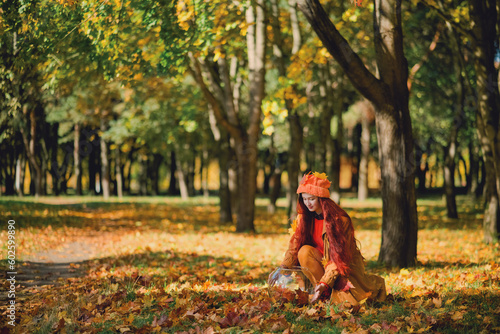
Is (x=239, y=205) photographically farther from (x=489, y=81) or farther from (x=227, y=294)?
(x=227, y=294)

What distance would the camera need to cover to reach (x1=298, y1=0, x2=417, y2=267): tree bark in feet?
23.2

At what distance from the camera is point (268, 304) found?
185 inches

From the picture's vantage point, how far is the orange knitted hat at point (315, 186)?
492cm

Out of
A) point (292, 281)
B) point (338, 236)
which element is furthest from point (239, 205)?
point (338, 236)

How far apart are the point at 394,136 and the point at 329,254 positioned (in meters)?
2.99

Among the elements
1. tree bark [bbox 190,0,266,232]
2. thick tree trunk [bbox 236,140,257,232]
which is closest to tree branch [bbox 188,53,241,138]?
tree bark [bbox 190,0,266,232]

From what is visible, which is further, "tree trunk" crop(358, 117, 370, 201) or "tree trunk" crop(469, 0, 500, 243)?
"tree trunk" crop(358, 117, 370, 201)

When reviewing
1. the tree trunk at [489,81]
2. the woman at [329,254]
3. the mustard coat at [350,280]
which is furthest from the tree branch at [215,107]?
the mustard coat at [350,280]

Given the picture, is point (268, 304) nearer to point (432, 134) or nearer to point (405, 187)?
point (405, 187)

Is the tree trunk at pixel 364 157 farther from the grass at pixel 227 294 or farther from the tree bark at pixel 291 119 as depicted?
the grass at pixel 227 294

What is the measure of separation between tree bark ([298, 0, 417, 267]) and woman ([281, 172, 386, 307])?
239cm

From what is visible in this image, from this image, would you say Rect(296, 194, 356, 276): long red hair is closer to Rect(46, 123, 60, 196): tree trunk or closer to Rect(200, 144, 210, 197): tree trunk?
Rect(200, 144, 210, 197): tree trunk

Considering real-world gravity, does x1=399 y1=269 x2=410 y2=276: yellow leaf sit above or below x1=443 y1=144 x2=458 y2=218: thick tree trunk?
below

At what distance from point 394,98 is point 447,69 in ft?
55.5
